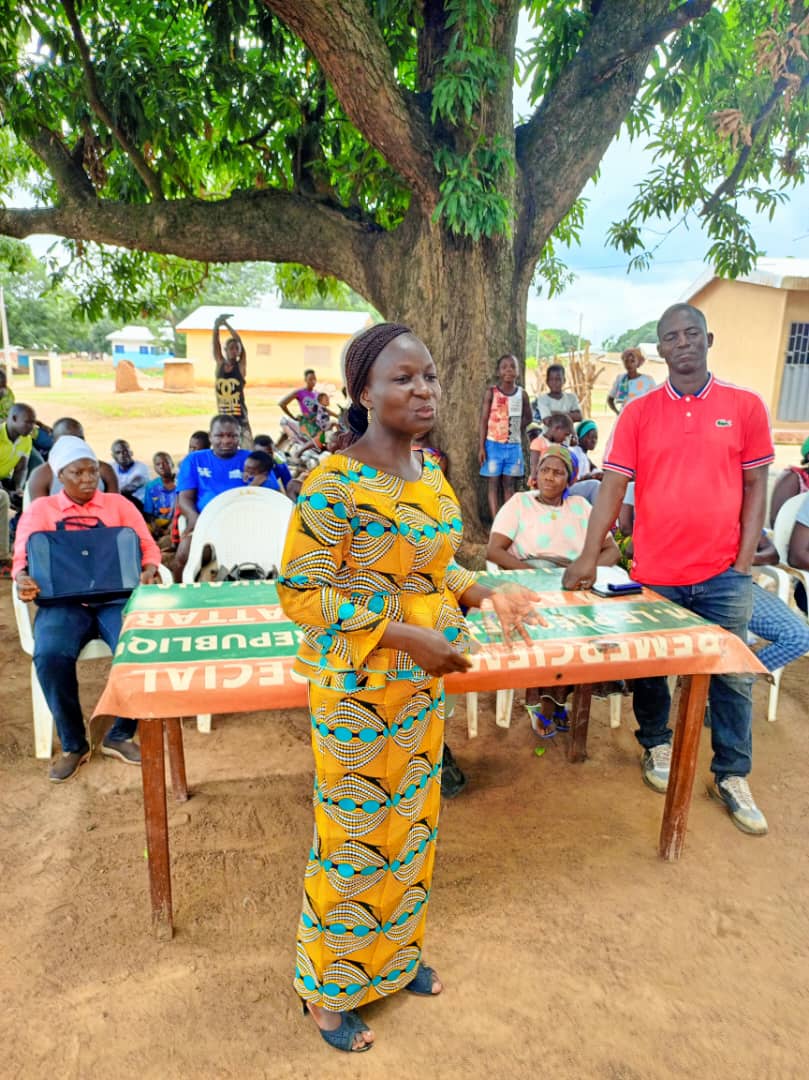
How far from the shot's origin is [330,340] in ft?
90.8

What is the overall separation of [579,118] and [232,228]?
3.04 m

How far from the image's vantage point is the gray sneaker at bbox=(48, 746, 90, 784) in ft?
10.5

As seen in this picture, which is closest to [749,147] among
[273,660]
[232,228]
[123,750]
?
[232,228]

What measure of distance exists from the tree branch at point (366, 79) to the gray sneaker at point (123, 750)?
414cm

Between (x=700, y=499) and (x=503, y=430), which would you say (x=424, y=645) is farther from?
(x=503, y=430)

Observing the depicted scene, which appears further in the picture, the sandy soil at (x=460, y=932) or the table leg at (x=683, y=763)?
the table leg at (x=683, y=763)

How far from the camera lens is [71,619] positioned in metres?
3.35

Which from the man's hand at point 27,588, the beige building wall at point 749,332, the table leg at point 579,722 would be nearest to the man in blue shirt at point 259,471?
the man's hand at point 27,588

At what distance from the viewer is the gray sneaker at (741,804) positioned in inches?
115

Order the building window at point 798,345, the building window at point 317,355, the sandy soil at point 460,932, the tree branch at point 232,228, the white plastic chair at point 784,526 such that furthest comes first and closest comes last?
the building window at point 317,355
the building window at point 798,345
the tree branch at point 232,228
the white plastic chair at point 784,526
the sandy soil at point 460,932

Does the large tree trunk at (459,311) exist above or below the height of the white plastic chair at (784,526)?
above

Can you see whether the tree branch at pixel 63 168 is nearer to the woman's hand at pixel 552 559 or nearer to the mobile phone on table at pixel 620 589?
the woman's hand at pixel 552 559

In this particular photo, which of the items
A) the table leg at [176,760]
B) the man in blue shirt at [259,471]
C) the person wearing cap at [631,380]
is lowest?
the table leg at [176,760]

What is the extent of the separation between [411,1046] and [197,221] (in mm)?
6381
